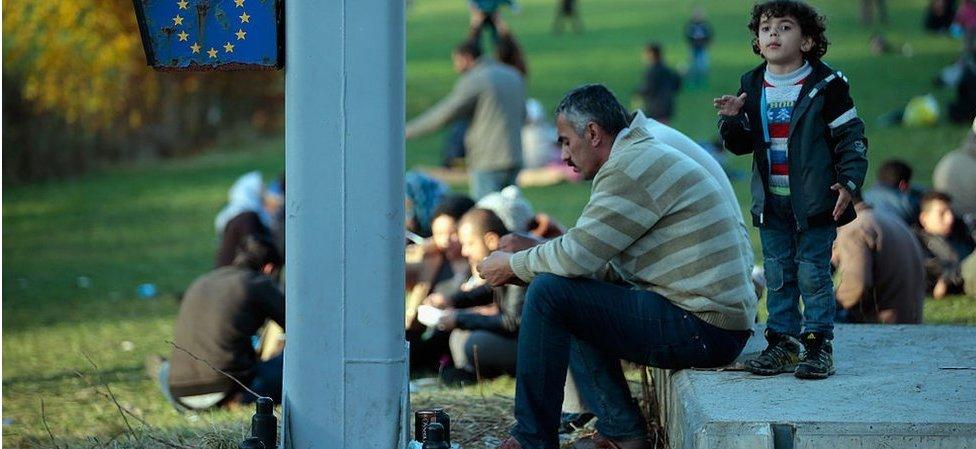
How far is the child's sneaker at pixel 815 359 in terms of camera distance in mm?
5117

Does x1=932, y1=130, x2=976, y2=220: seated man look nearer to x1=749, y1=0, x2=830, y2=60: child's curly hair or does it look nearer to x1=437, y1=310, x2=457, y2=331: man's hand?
x1=437, y1=310, x2=457, y2=331: man's hand

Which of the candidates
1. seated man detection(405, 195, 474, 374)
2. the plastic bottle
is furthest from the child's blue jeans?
seated man detection(405, 195, 474, 374)

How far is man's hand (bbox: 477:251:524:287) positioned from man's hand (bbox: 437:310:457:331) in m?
2.86

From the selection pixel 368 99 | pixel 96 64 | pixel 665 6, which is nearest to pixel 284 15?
pixel 368 99

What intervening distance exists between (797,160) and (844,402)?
0.91 m

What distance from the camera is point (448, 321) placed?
820 cm

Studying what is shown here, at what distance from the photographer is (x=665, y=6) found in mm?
41250

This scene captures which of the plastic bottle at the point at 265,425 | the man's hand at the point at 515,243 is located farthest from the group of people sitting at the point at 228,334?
the plastic bottle at the point at 265,425

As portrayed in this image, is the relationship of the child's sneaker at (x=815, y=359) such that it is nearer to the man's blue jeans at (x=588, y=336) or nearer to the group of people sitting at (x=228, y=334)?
the man's blue jeans at (x=588, y=336)

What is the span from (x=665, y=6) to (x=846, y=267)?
111 ft

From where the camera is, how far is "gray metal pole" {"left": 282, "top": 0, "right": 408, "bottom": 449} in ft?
15.1

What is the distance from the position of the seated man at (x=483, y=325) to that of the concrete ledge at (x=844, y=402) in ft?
7.14

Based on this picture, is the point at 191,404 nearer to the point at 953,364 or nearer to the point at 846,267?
the point at 846,267

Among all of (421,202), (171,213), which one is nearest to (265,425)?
(421,202)
